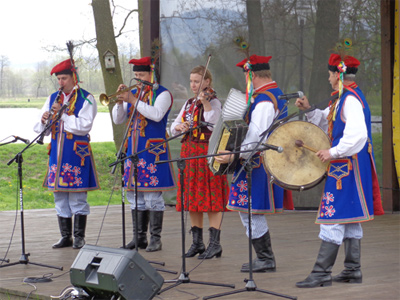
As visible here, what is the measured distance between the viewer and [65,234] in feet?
19.8

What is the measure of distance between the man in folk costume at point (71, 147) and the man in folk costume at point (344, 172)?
2.22 metres

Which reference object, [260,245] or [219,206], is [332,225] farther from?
[219,206]

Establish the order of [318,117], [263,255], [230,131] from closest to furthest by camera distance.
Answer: [230,131] < [318,117] < [263,255]

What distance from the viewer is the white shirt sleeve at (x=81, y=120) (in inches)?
227

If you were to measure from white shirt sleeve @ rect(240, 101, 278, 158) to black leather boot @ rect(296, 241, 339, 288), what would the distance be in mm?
776

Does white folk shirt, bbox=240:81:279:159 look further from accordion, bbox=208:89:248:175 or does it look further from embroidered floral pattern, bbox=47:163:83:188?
embroidered floral pattern, bbox=47:163:83:188

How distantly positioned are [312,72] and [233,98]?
384cm

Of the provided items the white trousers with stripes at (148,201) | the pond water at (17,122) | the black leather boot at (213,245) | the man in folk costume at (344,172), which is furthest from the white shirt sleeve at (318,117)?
the pond water at (17,122)

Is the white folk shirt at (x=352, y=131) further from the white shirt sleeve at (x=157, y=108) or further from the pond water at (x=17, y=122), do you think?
the pond water at (x=17, y=122)

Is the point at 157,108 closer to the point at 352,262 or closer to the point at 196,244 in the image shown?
the point at 196,244

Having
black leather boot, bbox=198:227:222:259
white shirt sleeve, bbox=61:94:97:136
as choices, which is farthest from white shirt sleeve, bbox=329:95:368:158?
white shirt sleeve, bbox=61:94:97:136

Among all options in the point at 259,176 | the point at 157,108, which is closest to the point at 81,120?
the point at 157,108

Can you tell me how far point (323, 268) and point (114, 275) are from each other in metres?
1.40

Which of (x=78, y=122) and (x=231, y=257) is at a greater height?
(x=78, y=122)
